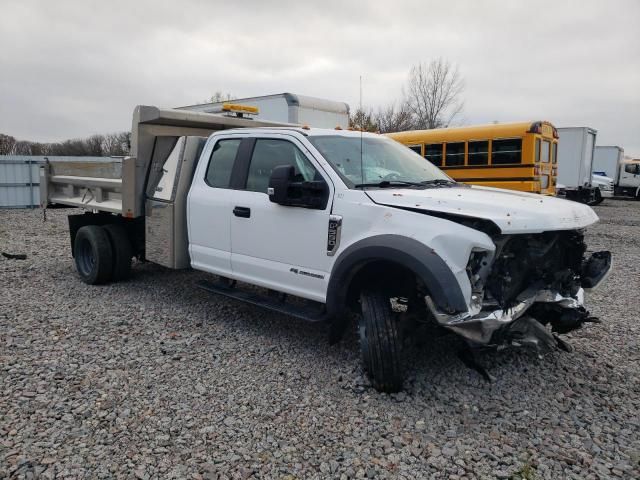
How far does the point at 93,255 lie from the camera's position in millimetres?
6441

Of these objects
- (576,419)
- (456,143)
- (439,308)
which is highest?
(456,143)

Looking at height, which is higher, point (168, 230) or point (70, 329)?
point (168, 230)

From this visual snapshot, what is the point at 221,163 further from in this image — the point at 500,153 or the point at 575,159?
the point at 575,159

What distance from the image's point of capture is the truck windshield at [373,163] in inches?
164

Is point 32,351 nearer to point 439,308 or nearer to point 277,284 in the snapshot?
point 277,284

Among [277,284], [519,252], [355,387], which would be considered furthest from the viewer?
[277,284]

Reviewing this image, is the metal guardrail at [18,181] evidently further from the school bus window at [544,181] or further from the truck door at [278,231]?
the school bus window at [544,181]

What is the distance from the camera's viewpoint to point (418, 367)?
4.23 metres

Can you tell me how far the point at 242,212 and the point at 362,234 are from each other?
54.6 inches

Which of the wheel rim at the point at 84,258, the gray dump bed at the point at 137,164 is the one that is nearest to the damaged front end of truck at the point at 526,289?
the gray dump bed at the point at 137,164

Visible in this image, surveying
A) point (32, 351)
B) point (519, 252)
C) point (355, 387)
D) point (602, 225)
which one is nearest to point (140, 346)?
point (32, 351)

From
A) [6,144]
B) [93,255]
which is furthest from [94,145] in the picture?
[93,255]

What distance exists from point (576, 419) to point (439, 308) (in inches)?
48.7

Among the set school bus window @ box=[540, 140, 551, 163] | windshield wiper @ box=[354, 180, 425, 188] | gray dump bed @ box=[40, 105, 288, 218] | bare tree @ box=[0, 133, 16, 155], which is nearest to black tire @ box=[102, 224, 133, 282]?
gray dump bed @ box=[40, 105, 288, 218]
